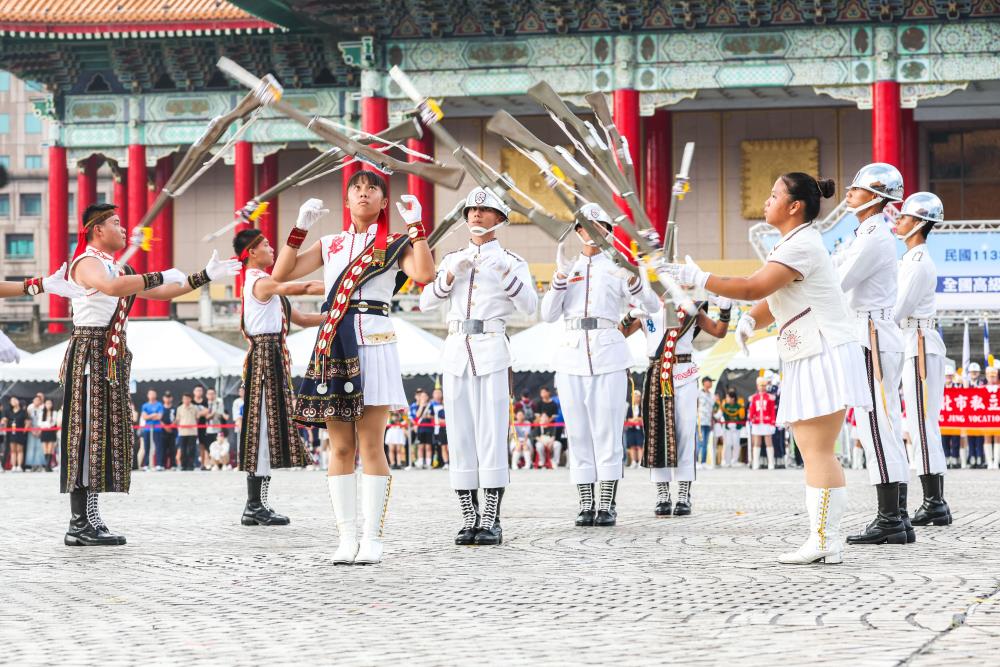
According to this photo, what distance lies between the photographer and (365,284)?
24.9ft

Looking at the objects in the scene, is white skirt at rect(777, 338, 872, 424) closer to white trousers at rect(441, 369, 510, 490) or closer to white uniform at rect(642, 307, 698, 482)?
white trousers at rect(441, 369, 510, 490)

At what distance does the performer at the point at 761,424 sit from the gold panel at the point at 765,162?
868 cm

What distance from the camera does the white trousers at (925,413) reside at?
9.44 m

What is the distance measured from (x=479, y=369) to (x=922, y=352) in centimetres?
270

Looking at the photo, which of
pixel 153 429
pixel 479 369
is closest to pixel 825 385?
pixel 479 369

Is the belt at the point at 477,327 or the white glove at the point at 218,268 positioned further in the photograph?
the belt at the point at 477,327

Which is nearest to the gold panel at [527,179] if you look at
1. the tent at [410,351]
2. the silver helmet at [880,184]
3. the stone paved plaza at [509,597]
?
the tent at [410,351]

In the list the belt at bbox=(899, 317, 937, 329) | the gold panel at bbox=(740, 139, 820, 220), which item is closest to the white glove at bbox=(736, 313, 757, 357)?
the belt at bbox=(899, 317, 937, 329)

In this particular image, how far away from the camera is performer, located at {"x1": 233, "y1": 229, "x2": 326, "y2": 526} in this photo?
34.3 feet

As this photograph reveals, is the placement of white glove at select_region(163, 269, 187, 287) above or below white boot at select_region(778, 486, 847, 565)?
above

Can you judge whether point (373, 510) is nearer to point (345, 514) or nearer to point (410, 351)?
point (345, 514)

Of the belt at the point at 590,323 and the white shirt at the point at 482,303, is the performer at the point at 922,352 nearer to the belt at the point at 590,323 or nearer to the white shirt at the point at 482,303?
the belt at the point at 590,323

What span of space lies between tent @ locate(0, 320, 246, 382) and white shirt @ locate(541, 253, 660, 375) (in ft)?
45.5

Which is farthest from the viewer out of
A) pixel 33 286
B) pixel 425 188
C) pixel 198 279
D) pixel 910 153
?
pixel 910 153
